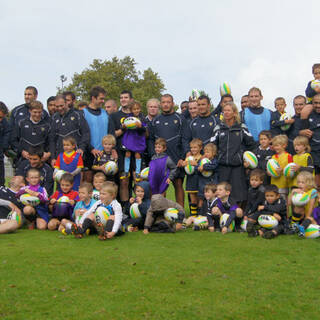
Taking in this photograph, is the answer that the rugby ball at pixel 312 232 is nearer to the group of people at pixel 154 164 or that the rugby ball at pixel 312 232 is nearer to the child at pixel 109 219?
the group of people at pixel 154 164

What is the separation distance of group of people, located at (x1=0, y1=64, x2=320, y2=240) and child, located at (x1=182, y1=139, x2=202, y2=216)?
0.07 ft

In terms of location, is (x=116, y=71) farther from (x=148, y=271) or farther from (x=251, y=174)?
(x=148, y=271)

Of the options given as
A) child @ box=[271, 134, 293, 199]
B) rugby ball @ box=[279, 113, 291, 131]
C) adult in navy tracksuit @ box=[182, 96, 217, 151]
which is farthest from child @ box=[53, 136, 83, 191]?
rugby ball @ box=[279, 113, 291, 131]

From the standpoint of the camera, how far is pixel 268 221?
22.3 feet

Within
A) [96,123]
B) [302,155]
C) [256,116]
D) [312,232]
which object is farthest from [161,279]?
[256,116]

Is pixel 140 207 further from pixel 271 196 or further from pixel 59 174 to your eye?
pixel 271 196

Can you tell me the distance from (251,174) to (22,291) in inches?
186

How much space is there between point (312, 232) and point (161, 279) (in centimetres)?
318

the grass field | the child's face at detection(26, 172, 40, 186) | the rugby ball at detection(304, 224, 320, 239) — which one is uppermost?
the child's face at detection(26, 172, 40, 186)

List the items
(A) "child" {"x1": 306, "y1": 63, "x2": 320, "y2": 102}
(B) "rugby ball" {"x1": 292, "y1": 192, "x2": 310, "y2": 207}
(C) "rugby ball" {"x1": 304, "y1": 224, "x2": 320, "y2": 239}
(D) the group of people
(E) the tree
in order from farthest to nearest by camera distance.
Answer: (E) the tree → (A) "child" {"x1": 306, "y1": 63, "x2": 320, "y2": 102} → (D) the group of people → (B) "rugby ball" {"x1": 292, "y1": 192, "x2": 310, "y2": 207} → (C) "rugby ball" {"x1": 304, "y1": 224, "x2": 320, "y2": 239}

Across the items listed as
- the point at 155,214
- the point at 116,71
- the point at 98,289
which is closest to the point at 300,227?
the point at 155,214

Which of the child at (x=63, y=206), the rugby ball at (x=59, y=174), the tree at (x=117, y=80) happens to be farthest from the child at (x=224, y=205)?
the tree at (x=117, y=80)

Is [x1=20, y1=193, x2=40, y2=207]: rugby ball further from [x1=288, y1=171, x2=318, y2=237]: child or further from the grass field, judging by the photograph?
[x1=288, y1=171, x2=318, y2=237]: child

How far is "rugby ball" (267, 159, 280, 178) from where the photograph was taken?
7539mm
